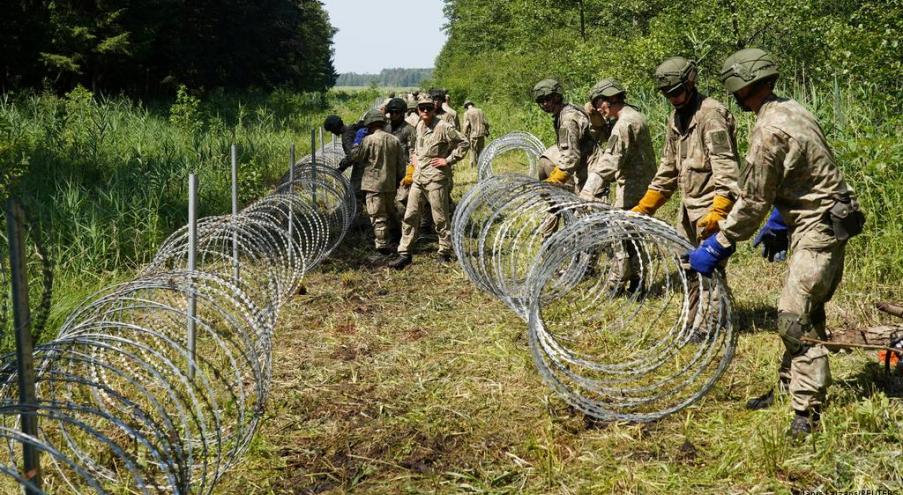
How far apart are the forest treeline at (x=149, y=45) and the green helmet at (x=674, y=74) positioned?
1941cm

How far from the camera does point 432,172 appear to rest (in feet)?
30.0

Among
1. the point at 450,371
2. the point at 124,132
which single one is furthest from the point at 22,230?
the point at 124,132

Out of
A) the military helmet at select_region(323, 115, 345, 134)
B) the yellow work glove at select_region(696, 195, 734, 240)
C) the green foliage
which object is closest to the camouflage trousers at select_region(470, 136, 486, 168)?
the green foliage

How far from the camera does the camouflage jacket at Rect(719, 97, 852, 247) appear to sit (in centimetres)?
404

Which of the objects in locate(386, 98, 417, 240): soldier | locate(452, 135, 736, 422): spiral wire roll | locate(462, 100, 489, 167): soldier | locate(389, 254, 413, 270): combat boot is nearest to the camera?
locate(452, 135, 736, 422): spiral wire roll

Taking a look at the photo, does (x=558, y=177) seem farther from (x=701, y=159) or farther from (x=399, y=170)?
(x=399, y=170)

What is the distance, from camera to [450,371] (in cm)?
578

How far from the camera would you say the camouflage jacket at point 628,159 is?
673 centimetres

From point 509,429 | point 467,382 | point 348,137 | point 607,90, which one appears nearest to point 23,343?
point 509,429

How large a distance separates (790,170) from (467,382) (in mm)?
2647

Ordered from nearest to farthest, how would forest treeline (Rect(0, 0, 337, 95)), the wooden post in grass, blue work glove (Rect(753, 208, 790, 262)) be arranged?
the wooden post in grass
blue work glove (Rect(753, 208, 790, 262))
forest treeline (Rect(0, 0, 337, 95))

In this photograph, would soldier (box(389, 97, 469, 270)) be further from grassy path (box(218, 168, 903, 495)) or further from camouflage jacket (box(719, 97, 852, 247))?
camouflage jacket (box(719, 97, 852, 247))

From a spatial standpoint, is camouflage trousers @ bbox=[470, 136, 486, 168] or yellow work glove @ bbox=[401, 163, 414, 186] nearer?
yellow work glove @ bbox=[401, 163, 414, 186]

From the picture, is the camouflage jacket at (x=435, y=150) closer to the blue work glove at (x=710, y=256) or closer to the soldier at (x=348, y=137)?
the soldier at (x=348, y=137)
